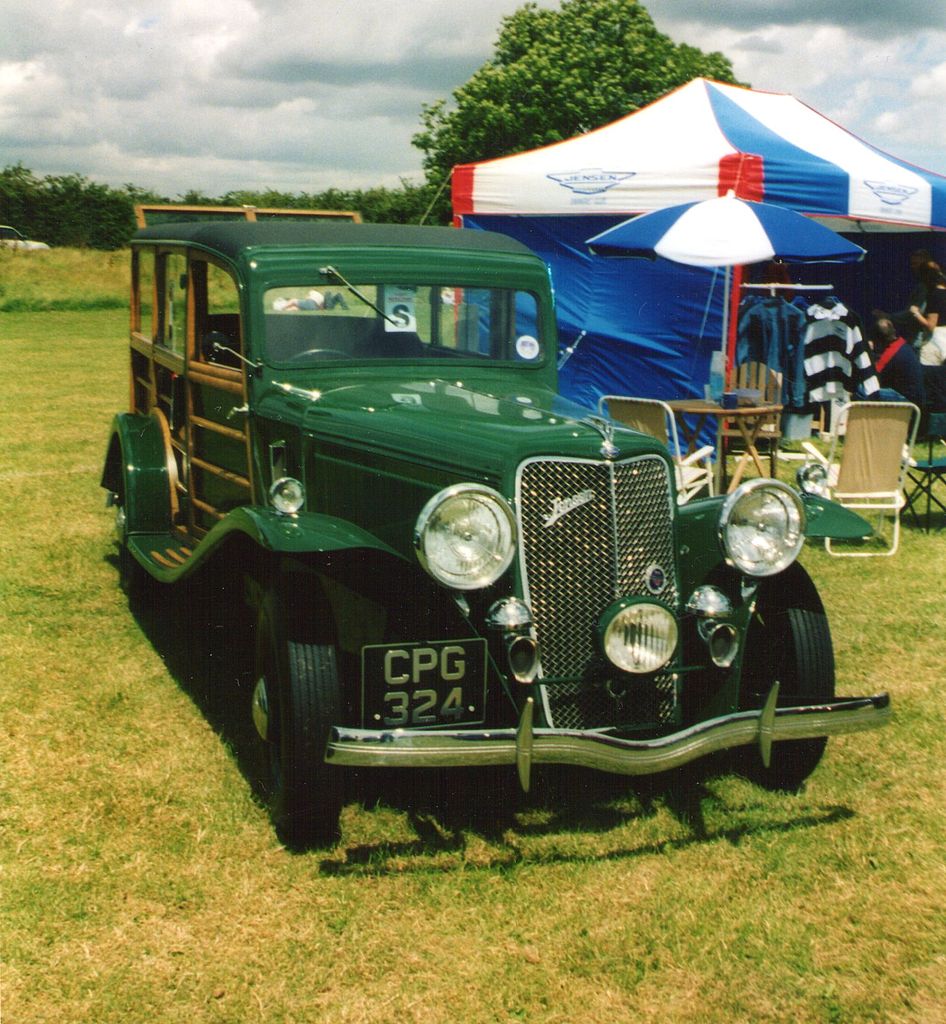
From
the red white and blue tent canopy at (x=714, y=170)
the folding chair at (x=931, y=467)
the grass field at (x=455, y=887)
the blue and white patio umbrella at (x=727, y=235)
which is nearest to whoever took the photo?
the grass field at (x=455, y=887)

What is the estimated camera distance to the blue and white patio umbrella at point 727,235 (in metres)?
7.56

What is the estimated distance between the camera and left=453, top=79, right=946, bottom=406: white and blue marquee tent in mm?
9148

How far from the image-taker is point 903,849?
337 centimetres

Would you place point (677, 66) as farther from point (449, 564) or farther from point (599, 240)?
point (449, 564)

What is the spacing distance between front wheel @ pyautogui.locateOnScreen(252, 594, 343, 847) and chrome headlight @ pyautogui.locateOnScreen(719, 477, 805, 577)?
1.22 meters

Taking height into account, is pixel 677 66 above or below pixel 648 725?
above

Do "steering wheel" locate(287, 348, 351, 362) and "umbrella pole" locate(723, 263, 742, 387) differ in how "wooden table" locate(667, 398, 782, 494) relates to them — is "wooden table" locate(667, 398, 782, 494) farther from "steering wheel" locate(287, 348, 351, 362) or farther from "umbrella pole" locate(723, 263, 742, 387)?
"steering wheel" locate(287, 348, 351, 362)

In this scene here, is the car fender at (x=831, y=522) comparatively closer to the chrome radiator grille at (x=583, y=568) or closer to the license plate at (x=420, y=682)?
the chrome radiator grille at (x=583, y=568)

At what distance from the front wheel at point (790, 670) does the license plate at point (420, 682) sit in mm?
1019

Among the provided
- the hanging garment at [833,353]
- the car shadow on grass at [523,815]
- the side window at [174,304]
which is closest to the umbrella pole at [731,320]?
the hanging garment at [833,353]

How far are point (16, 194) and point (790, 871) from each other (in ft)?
118

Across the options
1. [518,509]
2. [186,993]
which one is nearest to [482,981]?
[186,993]

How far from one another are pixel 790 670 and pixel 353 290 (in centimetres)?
210

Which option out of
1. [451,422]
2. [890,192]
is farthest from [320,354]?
[890,192]
